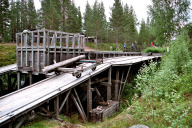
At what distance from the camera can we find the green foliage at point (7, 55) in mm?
19259

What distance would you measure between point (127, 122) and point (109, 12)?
2836 cm

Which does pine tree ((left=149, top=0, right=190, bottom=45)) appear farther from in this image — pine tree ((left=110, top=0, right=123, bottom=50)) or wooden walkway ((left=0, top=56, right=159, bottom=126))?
wooden walkway ((left=0, top=56, right=159, bottom=126))

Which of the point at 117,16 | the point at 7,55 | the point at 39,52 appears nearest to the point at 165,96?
the point at 39,52

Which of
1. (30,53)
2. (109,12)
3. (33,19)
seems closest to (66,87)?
(30,53)

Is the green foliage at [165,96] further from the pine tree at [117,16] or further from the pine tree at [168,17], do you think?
the pine tree at [117,16]

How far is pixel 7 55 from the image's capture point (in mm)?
21328

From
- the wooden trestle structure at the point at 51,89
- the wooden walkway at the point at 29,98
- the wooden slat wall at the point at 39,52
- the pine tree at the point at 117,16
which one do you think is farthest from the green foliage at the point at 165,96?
the pine tree at the point at 117,16

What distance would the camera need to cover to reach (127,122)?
535 cm

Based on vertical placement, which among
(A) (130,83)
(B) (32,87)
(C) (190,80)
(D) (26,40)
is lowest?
(A) (130,83)

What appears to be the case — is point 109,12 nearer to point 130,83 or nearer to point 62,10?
point 62,10

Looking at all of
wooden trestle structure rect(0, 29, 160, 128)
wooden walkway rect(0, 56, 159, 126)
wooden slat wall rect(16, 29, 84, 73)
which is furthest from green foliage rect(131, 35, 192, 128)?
wooden slat wall rect(16, 29, 84, 73)

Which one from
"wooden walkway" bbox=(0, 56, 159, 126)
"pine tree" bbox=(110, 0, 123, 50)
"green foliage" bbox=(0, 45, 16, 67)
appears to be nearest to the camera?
"wooden walkway" bbox=(0, 56, 159, 126)

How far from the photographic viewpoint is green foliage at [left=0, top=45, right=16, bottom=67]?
19259 millimetres

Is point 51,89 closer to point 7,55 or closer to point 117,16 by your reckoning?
point 7,55
